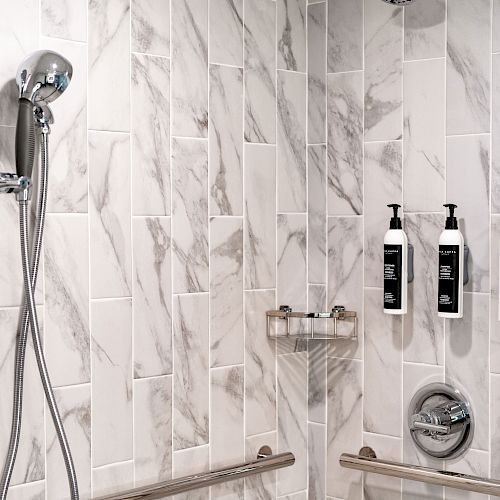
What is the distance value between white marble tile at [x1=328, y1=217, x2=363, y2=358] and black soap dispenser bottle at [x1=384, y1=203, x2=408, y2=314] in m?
0.14

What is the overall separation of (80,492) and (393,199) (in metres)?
1.02

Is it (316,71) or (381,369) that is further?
(316,71)

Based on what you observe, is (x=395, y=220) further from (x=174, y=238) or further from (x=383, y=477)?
(x=383, y=477)

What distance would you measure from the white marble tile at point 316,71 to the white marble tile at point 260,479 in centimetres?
80

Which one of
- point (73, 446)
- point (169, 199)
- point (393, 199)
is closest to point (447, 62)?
point (393, 199)

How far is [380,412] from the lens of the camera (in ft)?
6.75

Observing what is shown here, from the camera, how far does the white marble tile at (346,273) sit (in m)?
2.10

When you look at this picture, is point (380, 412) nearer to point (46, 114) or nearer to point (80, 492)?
point (80, 492)

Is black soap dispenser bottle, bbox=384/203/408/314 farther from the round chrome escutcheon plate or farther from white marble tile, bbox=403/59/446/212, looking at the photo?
the round chrome escutcheon plate

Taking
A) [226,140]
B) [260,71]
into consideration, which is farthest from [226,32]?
[226,140]

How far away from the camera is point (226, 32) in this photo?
198cm

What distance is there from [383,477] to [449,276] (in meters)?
0.57

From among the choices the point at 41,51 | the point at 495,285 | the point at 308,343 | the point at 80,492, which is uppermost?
the point at 41,51

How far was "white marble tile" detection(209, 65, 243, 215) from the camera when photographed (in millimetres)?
1965
